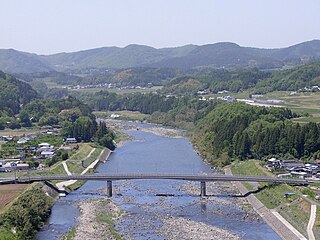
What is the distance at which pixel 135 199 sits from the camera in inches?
1555

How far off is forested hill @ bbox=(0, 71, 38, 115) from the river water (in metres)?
30.9

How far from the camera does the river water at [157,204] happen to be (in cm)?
3247

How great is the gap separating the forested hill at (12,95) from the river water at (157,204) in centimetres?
3087

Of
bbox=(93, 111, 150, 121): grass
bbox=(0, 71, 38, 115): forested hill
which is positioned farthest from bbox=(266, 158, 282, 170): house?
bbox=(93, 111, 150, 121): grass

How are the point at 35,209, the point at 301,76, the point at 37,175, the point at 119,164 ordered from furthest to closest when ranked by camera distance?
the point at 301,76 → the point at 119,164 → the point at 37,175 → the point at 35,209

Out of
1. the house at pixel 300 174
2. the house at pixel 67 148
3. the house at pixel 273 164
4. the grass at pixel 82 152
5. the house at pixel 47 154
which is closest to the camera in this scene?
the house at pixel 300 174

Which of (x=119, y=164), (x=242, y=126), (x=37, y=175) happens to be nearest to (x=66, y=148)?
(x=119, y=164)

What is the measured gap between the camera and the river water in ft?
107

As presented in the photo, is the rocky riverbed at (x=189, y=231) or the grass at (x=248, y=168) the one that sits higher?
the grass at (x=248, y=168)

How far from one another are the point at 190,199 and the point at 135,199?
11.9 feet

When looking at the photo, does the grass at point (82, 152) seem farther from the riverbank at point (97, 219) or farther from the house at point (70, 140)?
the riverbank at point (97, 219)

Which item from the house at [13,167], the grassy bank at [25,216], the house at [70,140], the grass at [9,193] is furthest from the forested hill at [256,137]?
the grassy bank at [25,216]

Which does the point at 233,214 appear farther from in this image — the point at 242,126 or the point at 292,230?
the point at 242,126

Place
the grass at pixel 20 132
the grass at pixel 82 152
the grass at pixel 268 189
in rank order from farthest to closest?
1. the grass at pixel 20 132
2. the grass at pixel 82 152
3. the grass at pixel 268 189
